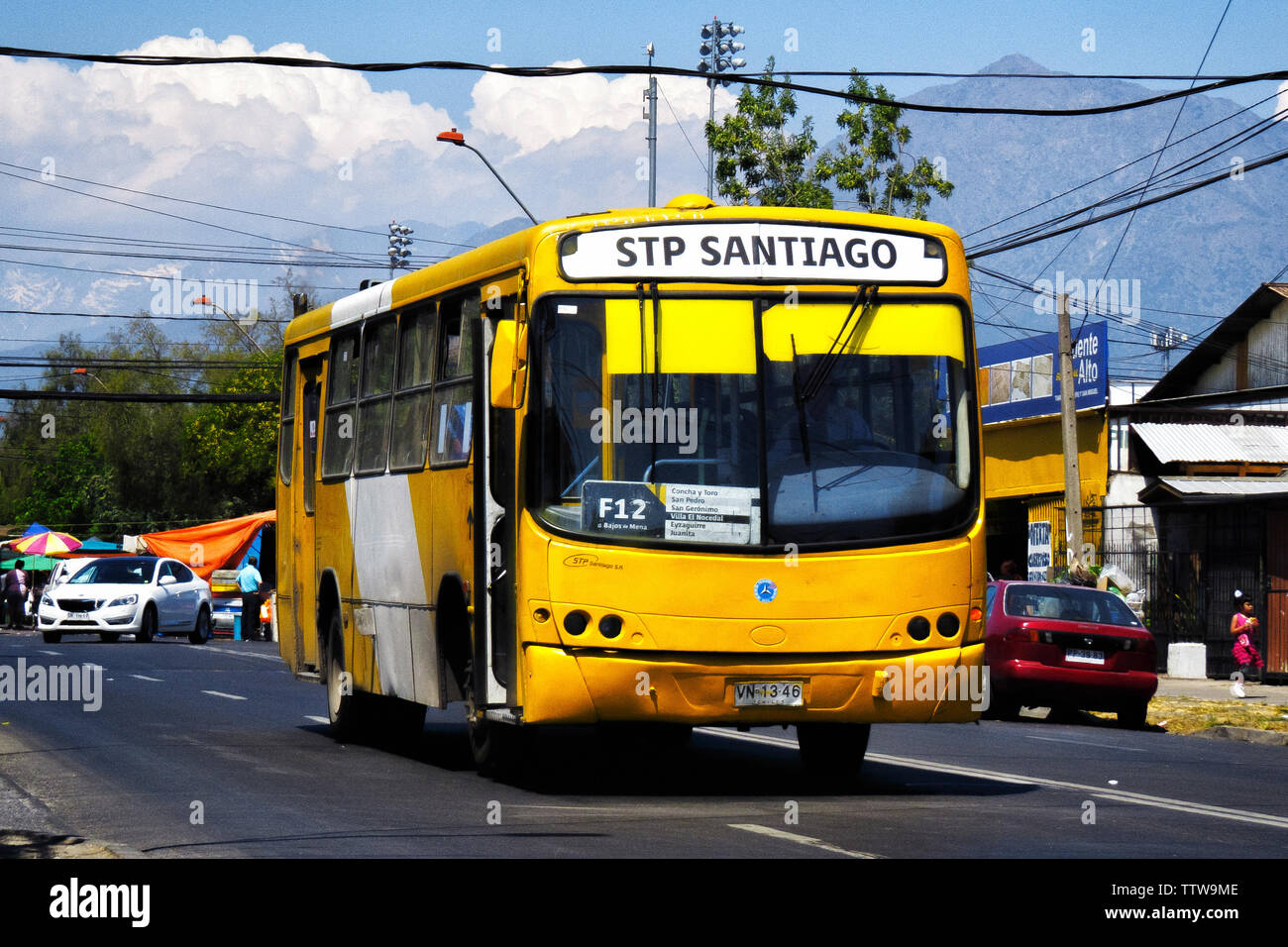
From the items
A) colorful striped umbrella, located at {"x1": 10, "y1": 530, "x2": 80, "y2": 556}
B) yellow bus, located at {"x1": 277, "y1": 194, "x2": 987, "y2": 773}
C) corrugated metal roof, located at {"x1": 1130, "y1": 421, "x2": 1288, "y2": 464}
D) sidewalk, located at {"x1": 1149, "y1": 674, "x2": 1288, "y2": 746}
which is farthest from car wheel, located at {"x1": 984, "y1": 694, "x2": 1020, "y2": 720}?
colorful striped umbrella, located at {"x1": 10, "y1": 530, "x2": 80, "y2": 556}

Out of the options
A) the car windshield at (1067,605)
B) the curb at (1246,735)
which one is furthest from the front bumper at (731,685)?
the car windshield at (1067,605)

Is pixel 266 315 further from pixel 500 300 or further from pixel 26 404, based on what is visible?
pixel 500 300

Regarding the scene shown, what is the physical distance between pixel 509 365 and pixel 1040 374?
3067 centimetres

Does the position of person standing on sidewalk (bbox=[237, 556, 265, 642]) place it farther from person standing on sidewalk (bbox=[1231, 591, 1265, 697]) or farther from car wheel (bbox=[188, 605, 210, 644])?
person standing on sidewalk (bbox=[1231, 591, 1265, 697])

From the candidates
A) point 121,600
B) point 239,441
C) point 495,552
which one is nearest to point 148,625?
point 121,600

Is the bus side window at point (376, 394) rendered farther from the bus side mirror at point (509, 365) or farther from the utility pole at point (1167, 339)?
the utility pole at point (1167, 339)

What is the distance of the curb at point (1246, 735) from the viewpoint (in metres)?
20.3

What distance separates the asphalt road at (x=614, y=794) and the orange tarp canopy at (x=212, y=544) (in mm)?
36955

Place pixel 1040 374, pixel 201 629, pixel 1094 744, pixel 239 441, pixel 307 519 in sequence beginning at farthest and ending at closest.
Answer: pixel 239 441, pixel 1040 374, pixel 201 629, pixel 1094 744, pixel 307 519

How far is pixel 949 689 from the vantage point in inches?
460

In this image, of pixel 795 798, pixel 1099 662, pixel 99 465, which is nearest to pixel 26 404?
pixel 99 465

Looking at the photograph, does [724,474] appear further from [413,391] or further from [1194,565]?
[1194,565]

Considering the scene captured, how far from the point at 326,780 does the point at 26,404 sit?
107 meters

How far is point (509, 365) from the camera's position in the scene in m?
11.5
